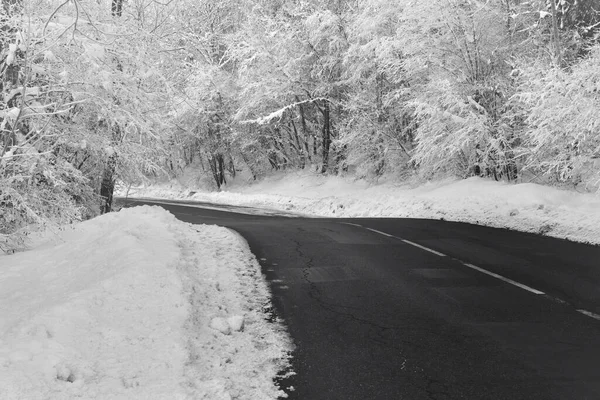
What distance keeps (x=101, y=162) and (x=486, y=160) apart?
1297 cm

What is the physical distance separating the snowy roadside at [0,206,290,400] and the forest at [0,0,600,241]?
142cm

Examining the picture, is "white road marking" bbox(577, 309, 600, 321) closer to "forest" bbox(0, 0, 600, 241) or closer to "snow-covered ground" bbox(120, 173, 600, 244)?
"snow-covered ground" bbox(120, 173, 600, 244)

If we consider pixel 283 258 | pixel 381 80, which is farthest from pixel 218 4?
pixel 283 258

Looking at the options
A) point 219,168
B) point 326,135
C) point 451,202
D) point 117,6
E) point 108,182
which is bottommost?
point 451,202

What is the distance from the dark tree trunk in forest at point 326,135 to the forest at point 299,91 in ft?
0.38

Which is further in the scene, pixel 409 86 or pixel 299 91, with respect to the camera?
pixel 299 91

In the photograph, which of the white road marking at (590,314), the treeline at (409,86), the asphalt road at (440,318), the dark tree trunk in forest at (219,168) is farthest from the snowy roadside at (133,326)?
the dark tree trunk in forest at (219,168)

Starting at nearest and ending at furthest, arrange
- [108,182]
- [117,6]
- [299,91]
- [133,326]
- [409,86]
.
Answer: [133,326] < [117,6] < [108,182] < [409,86] < [299,91]

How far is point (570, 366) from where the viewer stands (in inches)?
164

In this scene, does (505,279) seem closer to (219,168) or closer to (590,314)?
(590,314)

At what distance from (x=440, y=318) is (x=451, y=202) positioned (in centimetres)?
1189

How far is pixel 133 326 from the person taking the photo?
4613 mm

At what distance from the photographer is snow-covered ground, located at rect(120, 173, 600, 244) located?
38.4 ft

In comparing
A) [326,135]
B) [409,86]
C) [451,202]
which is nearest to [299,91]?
[326,135]
